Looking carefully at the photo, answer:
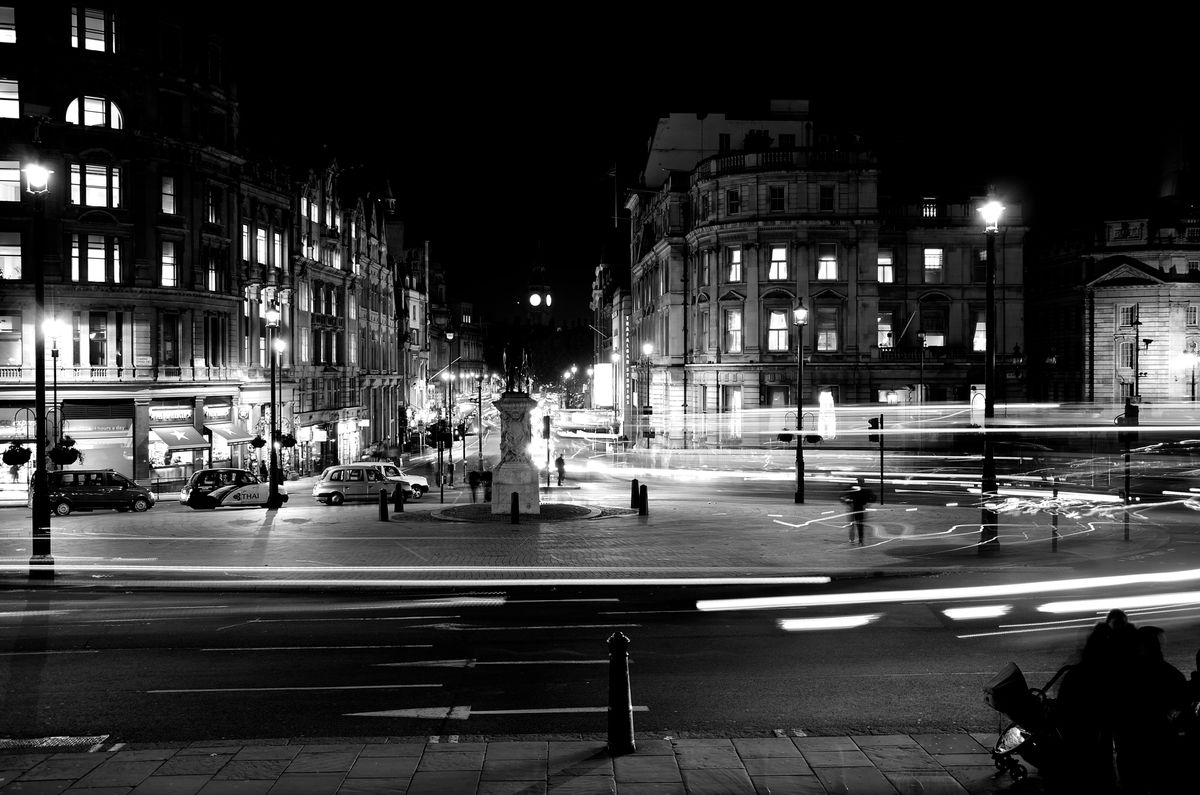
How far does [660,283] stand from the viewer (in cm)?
6981

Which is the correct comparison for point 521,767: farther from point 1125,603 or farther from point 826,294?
point 826,294

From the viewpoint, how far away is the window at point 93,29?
1630 inches

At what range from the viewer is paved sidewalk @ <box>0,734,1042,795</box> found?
7.53 meters

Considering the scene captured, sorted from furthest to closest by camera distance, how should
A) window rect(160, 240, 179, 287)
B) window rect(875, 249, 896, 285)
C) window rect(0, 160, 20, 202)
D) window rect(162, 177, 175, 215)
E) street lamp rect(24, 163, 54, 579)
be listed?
window rect(875, 249, 896, 285), window rect(162, 177, 175, 215), window rect(160, 240, 179, 287), window rect(0, 160, 20, 202), street lamp rect(24, 163, 54, 579)

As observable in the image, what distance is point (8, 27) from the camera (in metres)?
40.7

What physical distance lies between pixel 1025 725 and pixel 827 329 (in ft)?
175

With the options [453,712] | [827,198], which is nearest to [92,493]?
[453,712]

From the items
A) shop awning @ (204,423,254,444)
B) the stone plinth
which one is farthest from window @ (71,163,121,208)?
the stone plinth

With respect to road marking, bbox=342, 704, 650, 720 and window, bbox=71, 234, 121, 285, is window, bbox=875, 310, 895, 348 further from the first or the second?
road marking, bbox=342, 704, 650, 720

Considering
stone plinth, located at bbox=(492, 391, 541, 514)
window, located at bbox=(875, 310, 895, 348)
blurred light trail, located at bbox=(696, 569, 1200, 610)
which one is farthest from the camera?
window, located at bbox=(875, 310, 895, 348)

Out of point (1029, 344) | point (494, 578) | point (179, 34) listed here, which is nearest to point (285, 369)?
point (179, 34)

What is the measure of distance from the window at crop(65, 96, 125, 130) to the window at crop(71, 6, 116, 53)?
7.43 ft

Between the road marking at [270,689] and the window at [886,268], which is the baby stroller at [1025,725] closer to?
the road marking at [270,689]

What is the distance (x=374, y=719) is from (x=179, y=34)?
44.4 m
